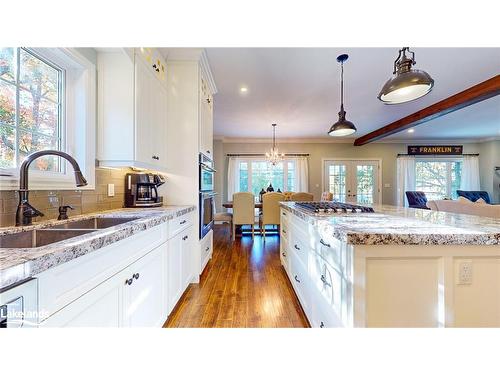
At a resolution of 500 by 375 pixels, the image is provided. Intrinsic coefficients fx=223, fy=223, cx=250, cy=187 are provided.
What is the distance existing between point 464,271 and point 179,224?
1911mm

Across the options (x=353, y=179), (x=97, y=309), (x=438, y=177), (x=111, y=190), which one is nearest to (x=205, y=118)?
(x=111, y=190)

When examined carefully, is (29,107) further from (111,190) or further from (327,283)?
(327,283)

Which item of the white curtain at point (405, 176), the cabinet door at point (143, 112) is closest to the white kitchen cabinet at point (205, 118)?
the cabinet door at point (143, 112)

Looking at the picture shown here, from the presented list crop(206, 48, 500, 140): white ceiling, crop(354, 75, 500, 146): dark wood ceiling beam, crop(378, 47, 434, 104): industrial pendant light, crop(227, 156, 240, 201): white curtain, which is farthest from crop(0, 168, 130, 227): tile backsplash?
crop(354, 75, 500, 146): dark wood ceiling beam

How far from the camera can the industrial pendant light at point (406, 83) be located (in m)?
1.50

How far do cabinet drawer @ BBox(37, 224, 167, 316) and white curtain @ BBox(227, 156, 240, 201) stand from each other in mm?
5564

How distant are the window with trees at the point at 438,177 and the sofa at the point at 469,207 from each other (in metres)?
4.27

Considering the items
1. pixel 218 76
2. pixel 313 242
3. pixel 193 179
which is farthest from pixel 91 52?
pixel 313 242

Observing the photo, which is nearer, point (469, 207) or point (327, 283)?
point (327, 283)

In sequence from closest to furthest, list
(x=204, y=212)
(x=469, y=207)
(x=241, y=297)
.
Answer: (x=241, y=297) < (x=204, y=212) < (x=469, y=207)

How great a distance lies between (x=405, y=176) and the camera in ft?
23.0

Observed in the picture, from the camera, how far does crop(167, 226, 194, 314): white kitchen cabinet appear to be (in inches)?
71.0

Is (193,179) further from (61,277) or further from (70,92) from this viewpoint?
(61,277)
